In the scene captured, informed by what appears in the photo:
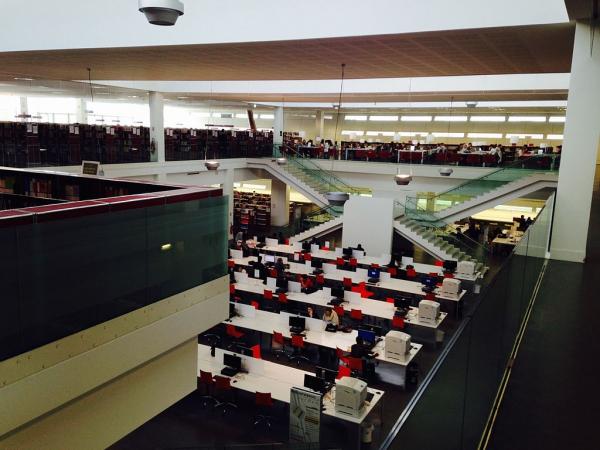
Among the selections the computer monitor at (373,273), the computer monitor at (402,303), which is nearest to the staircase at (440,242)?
the computer monitor at (373,273)

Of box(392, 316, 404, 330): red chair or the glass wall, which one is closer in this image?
the glass wall

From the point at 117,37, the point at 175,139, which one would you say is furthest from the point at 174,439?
the point at 175,139

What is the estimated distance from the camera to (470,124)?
27.2 metres

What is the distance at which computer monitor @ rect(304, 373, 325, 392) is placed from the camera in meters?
7.53

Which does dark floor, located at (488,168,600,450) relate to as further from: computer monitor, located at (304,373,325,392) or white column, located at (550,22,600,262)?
computer monitor, located at (304,373,325,392)

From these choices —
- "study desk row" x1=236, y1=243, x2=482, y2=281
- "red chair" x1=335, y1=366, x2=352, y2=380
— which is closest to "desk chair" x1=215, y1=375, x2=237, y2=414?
"red chair" x1=335, y1=366, x2=352, y2=380

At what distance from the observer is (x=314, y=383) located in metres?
7.57

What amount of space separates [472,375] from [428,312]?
770cm

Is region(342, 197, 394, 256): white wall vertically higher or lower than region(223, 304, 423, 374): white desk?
higher

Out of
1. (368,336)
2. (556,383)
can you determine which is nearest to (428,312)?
(368,336)

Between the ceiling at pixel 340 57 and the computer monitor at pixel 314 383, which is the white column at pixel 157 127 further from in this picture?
the computer monitor at pixel 314 383

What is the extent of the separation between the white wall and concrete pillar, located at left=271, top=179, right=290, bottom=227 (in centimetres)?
789

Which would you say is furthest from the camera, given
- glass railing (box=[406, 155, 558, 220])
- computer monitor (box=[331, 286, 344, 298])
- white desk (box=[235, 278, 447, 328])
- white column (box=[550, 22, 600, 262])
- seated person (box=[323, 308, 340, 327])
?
glass railing (box=[406, 155, 558, 220])

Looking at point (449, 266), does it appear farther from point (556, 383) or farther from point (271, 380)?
point (556, 383)
